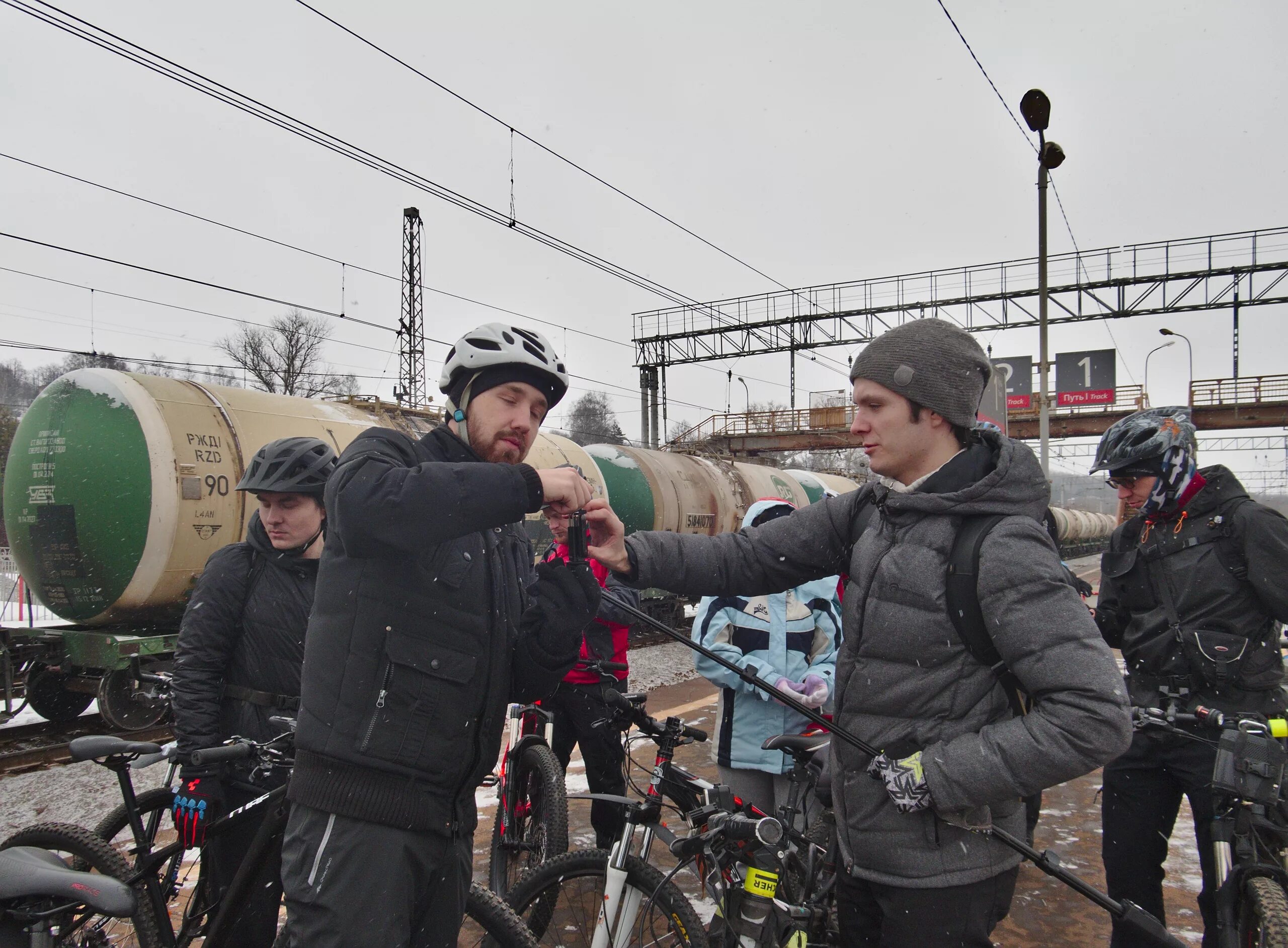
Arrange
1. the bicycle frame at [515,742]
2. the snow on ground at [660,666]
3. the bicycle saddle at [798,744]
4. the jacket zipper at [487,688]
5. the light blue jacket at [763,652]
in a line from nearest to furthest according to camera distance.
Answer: the jacket zipper at [487,688] → the bicycle saddle at [798,744] → the light blue jacket at [763,652] → the bicycle frame at [515,742] → the snow on ground at [660,666]

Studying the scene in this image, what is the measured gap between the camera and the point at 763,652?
3.65 metres

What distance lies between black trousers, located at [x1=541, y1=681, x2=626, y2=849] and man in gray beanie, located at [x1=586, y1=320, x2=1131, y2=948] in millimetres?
2215

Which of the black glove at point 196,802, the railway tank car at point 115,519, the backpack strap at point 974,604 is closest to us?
the backpack strap at point 974,604

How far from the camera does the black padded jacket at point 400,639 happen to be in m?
1.71

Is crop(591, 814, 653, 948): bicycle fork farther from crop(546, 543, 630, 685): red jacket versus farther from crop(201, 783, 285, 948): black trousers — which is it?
crop(546, 543, 630, 685): red jacket

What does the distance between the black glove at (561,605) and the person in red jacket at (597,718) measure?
1874 mm

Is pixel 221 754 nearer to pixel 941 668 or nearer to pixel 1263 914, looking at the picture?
pixel 941 668

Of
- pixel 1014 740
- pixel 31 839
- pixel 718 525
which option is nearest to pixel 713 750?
pixel 1014 740

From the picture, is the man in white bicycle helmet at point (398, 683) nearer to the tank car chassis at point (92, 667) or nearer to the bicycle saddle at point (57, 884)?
the bicycle saddle at point (57, 884)

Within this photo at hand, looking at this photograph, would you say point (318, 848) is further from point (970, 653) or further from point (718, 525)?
point (718, 525)

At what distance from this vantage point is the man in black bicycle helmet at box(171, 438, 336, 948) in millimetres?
2633

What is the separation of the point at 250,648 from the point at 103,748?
538 mm

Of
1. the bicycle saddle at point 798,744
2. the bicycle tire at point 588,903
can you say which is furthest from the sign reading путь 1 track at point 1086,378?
the bicycle tire at point 588,903

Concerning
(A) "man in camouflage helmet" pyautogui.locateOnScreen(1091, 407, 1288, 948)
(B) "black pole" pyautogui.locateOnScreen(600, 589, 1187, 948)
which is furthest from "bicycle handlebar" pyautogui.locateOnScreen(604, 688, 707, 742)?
(A) "man in camouflage helmet" pyautogui.locateOnScreen(1091, 407, 1288, 948)
